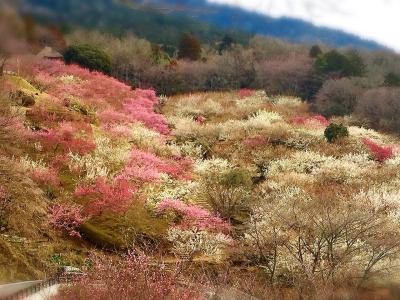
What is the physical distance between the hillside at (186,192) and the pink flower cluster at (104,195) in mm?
41

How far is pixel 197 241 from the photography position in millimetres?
14266

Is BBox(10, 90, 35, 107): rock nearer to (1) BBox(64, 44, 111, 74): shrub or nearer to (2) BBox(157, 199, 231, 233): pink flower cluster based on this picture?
(2) BBox(157, 199, 231, 233): pink flower cluster

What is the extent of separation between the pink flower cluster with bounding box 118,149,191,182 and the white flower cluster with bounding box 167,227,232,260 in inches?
147

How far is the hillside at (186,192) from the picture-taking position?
41.2ft

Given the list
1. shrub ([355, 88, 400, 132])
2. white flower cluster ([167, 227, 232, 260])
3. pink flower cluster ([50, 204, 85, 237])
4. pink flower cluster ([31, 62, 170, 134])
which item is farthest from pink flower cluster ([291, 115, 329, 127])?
pink flower cluster ([50, 204, 85, 237])

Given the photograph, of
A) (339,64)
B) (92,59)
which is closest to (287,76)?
(339,64)

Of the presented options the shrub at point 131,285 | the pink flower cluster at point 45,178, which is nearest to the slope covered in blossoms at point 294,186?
the shrub at point 131,285

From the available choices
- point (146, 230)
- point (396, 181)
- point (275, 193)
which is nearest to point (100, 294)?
point (146, 230)

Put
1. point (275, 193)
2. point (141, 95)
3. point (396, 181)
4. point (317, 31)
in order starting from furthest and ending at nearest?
1. point (141, 95)
2. point (396, 181)
3. point (275, 193)
4. point (317, 31)

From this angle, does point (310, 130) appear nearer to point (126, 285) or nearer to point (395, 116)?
point (395, 116)

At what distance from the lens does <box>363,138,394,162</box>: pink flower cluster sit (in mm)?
25906

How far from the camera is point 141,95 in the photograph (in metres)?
34.6

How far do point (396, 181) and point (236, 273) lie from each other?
10657 mm

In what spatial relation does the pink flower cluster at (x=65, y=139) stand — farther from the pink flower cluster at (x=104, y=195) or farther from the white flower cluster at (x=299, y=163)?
the white flower cluster at (x=299, y=163)
